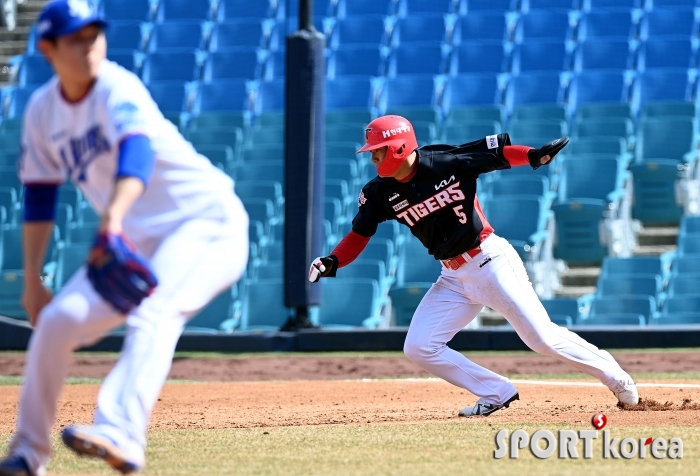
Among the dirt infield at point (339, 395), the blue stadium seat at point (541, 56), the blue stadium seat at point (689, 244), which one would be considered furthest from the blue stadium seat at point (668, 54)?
the dirt infield at point (339, 395)

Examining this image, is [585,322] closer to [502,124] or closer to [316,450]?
[502,124]

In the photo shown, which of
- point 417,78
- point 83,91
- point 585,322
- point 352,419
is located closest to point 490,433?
point 352,419

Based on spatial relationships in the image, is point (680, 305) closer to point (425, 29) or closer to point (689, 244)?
point (689, 244)

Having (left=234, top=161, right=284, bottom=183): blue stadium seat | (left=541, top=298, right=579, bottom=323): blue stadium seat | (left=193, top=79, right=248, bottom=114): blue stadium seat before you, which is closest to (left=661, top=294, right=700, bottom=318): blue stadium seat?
(left=541, top=298, right=579, bottom=323): blue stadium seat

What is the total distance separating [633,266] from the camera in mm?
11117

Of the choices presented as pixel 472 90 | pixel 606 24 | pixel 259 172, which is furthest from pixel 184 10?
pixel 606 24

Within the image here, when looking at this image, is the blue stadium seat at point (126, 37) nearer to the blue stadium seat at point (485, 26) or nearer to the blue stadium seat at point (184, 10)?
the blue stadium seat at point (184, 10)

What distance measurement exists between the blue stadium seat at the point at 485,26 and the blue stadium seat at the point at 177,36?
3.96 m

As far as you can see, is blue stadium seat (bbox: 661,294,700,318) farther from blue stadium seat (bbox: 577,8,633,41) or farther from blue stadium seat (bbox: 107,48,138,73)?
blue stadium seat (bbox: 107,48,138,73)

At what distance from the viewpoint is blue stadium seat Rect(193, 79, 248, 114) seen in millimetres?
15305

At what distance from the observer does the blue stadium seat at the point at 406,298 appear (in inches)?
449

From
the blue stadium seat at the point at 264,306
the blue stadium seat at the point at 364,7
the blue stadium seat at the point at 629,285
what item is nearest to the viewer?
the blue stadium seat at the point at 629,285

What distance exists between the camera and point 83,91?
3850 mm

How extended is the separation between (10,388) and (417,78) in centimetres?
738
